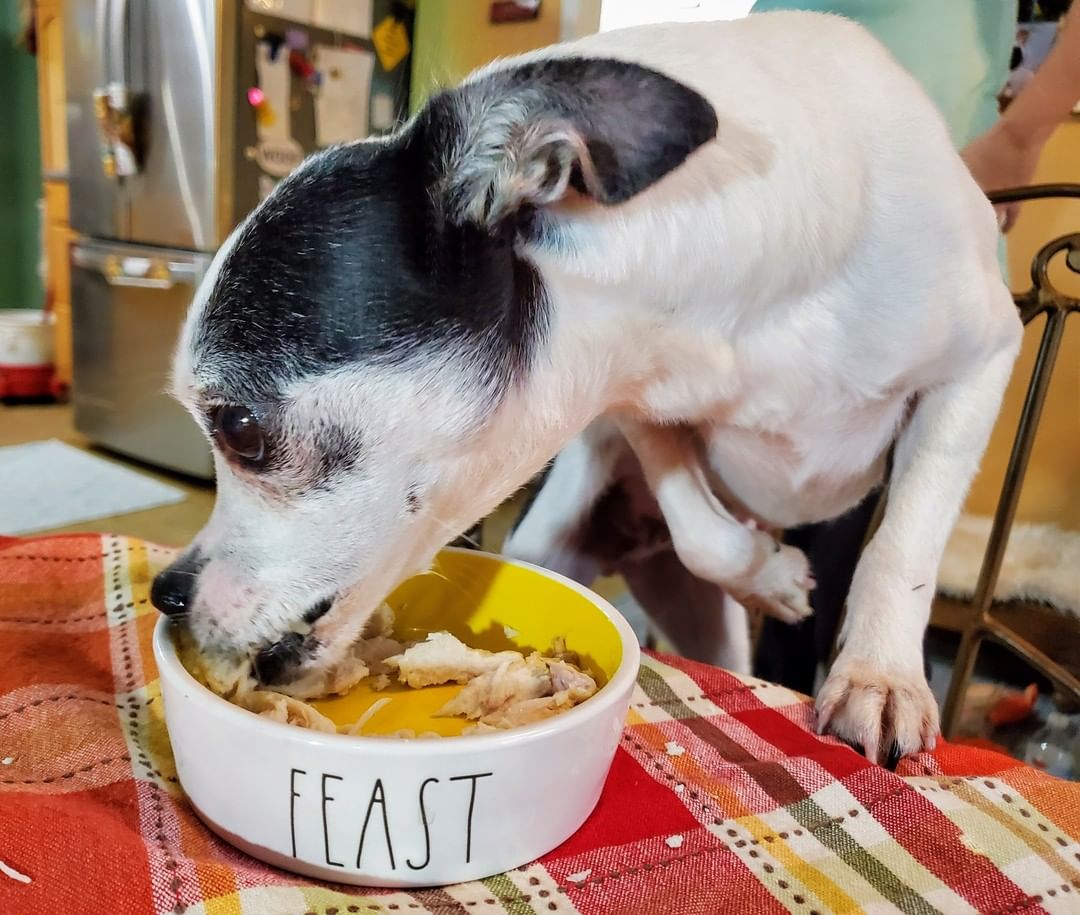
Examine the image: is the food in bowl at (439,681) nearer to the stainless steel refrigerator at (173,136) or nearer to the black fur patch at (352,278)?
the black fur patch at (352,278)

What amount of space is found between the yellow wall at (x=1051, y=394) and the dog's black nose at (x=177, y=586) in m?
1.78

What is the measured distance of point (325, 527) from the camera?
0.63 metres

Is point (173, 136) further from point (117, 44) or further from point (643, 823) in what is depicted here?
point (643, 823)

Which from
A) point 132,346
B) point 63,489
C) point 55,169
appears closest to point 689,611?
point 63,489

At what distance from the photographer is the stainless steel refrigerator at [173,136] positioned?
2.53 meters

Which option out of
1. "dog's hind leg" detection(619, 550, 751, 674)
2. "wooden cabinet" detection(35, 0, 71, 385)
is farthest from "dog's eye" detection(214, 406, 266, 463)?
"wooden cabinet" detection(35, 0, 71, 385)

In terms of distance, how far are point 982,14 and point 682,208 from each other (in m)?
0.81

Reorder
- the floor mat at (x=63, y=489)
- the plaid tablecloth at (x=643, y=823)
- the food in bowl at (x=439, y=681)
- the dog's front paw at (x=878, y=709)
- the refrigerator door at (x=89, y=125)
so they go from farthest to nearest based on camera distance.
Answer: the refrigerator door at (x=89, y=125), the floor mat at (x=63, y=489), the dog's front paw at (x=878, y=709), the food in bowl at (x=439, y=681), the plaid tablecloth at (x=643, y=823)

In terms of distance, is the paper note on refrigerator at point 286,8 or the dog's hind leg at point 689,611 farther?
the paper note on refrigerator at point 286,8

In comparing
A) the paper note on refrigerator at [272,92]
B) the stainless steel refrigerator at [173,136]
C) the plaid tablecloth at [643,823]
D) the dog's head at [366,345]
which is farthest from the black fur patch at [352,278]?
the paper note on refrigerator at [272,92]

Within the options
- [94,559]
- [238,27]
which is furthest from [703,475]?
[238,27]

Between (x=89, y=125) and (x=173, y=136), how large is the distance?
0.49 meters

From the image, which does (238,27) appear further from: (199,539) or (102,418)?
(199,539)

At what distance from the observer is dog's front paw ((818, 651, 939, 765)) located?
724mm
